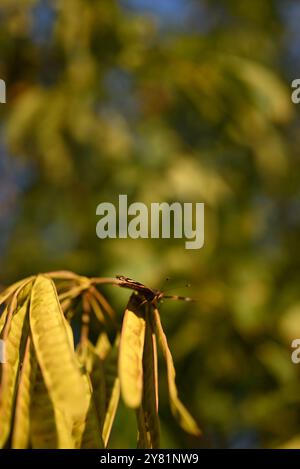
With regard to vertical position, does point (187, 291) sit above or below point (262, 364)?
above

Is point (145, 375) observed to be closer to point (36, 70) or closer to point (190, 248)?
point (190, 248)

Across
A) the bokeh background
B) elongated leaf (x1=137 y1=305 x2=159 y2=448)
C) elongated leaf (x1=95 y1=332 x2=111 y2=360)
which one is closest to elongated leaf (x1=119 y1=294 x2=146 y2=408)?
elongated leaf (x1=137 y1=305 x2=159 y2=448)

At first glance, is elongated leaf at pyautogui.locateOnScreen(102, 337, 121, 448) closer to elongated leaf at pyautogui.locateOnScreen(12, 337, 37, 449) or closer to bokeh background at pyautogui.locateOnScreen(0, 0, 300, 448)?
elongated leaf at pyautogui.locateOnScreen(12, 337, 37, 449)

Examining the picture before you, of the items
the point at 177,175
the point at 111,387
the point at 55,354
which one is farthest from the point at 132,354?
the point at 177,175

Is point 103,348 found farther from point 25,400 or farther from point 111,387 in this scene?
point 25,400

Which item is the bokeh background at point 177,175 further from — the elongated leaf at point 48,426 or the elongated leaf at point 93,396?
the elongated leaf at point 48,426

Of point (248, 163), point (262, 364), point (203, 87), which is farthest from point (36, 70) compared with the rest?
point (262, 364)

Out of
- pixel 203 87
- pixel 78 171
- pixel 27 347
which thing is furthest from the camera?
pixel 78 171
